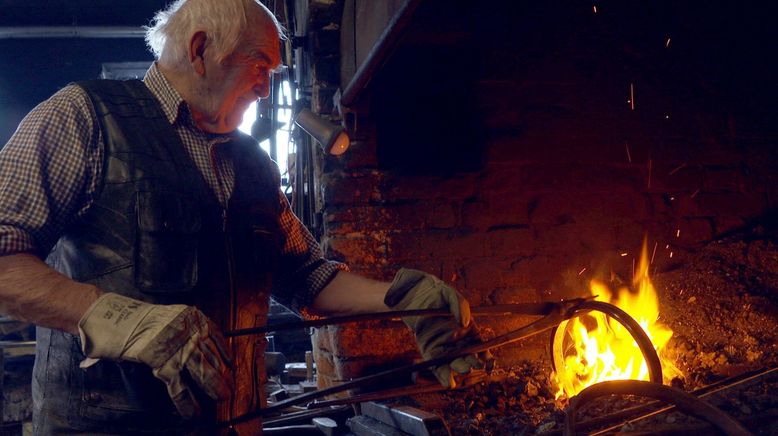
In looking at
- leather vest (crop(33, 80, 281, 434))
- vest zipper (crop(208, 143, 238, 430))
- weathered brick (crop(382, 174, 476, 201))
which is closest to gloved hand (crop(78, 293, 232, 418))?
leather vest (crop(33, 80, 281, 434))

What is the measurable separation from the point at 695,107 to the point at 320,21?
7.06 ft

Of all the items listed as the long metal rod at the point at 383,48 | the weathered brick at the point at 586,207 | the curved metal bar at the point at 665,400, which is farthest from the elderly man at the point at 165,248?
the weathered brick at the point at 586,207

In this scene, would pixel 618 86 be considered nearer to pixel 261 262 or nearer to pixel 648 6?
pixel 648 6

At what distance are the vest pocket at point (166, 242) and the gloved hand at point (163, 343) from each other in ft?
0.88

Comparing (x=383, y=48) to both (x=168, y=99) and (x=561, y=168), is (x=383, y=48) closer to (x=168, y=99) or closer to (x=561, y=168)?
(x=168, y=99)

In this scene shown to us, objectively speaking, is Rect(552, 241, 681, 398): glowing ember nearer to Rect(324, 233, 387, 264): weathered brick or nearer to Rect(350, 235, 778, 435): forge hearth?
Rect(350, 235, 778, 435): forge hearth

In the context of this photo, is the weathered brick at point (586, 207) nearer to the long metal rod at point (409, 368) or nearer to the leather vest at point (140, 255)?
the long metal rod at point (409, 368)

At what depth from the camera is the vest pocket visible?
1864 mm

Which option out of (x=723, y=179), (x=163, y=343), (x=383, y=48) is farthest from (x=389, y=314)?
(x=723, y=179)

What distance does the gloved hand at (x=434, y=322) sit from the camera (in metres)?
2.12

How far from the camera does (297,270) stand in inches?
100

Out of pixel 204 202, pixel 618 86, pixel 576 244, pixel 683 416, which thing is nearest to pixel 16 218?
pixel 204 202

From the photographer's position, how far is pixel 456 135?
3271 millimetres

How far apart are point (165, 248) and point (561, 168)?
7.31 feet
